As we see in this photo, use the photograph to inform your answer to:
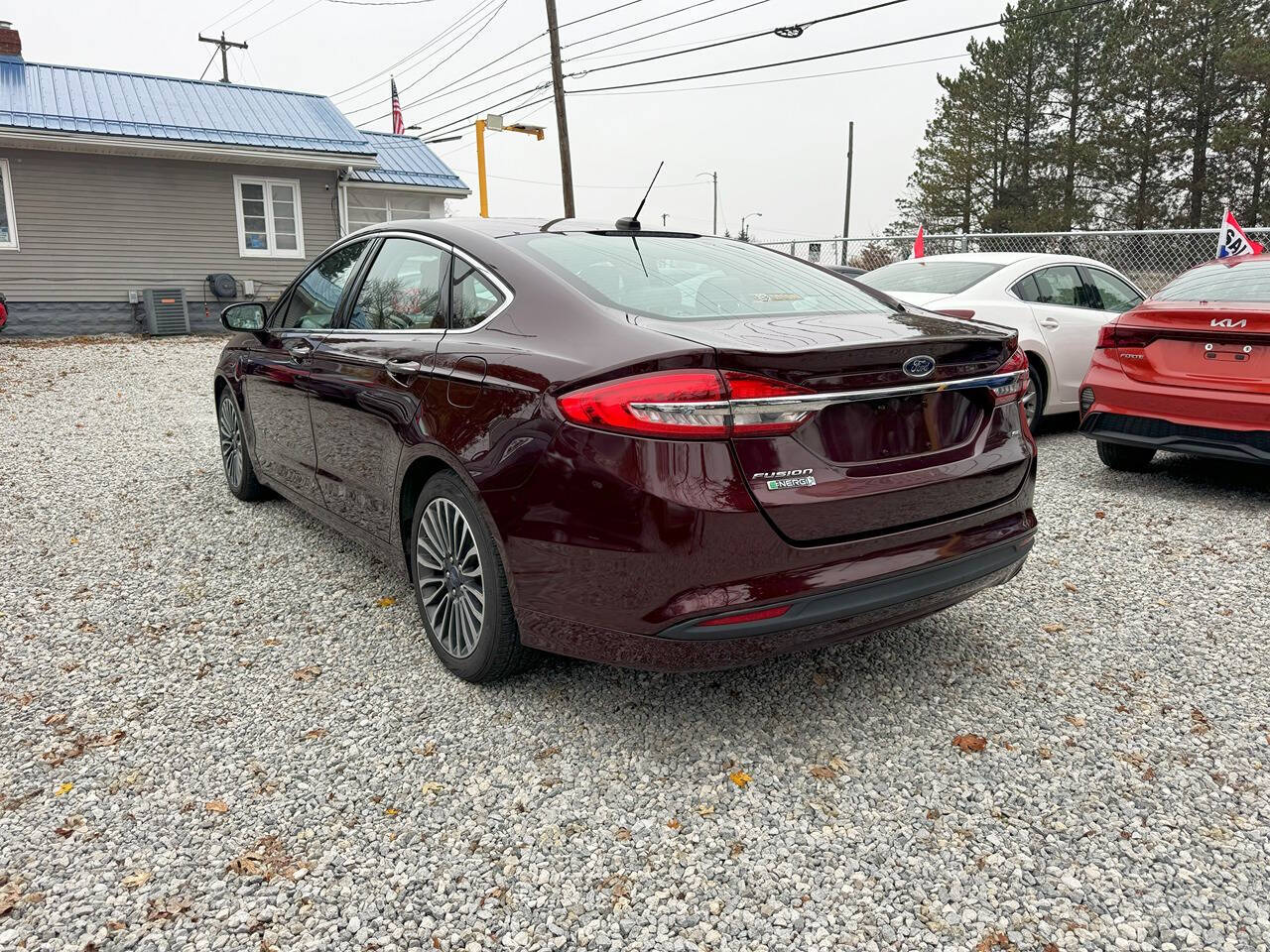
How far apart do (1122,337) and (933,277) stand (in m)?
1.99

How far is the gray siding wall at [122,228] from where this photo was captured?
15.9 metres

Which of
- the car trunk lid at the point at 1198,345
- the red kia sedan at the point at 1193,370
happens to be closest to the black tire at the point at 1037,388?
the red kia sedan at the point at 1193,370

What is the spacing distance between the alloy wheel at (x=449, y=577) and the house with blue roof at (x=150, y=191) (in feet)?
52.0

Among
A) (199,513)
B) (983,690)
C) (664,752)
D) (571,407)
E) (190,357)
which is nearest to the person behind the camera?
(571,407)

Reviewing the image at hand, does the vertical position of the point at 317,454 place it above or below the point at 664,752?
above

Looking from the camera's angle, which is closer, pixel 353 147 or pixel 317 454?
pixel 317 454

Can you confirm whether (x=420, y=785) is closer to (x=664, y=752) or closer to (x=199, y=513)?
(x=664, y=752)

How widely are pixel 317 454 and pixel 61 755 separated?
64.3 inches

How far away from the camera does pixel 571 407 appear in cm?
251

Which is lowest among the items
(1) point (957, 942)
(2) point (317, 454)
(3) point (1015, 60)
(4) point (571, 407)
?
(1) point (957, 942)

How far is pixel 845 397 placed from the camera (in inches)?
97.6

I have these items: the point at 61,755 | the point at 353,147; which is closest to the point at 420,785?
the point at 61,755

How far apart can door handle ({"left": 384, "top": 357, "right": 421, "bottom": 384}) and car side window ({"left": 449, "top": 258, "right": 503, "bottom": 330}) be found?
0.66 feet

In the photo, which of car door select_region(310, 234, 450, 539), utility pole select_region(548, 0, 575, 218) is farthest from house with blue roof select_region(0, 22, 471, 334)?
car door select_region(310, 234, 450, 539)
